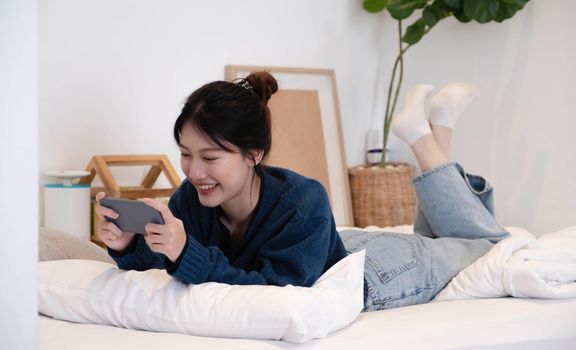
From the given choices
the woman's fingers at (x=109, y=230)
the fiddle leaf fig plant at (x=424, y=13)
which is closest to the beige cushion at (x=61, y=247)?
the woman's fingers at (x=109, y=230)

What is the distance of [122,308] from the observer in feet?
4.54

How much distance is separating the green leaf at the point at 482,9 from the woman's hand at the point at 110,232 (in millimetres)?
2032

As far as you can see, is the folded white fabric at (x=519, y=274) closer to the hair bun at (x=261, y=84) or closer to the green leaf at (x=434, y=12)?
the hair bun at (x=261, y=84)

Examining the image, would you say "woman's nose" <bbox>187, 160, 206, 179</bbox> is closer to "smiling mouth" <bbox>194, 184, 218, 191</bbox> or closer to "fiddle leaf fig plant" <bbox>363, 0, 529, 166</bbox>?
"smiling mouth" <bbox>194, 184, 218, 191</bbox>

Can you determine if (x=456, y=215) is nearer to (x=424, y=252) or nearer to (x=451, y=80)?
(x=424, y=252)

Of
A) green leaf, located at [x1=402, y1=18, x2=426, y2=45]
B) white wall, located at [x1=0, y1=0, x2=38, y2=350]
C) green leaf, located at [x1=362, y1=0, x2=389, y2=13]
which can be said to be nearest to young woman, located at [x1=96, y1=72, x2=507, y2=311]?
white wall, located at [x1=0, y1=0, x2=38, y2=350]

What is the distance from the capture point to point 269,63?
351cm

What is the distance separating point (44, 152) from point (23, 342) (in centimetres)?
201

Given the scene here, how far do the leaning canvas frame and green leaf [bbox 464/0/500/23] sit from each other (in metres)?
0.77

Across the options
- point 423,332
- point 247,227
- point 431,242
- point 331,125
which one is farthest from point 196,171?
point 331,125

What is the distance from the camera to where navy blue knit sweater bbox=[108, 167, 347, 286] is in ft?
4.64

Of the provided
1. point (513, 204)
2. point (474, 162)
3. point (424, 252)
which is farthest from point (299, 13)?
point (424, 252)

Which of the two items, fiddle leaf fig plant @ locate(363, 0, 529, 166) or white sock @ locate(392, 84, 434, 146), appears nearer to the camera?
white sock @ locate(392, 84, 434, 146)

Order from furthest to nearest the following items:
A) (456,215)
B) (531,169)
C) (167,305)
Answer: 1. (531,169)
2. (456,215)
3. (167,305)
